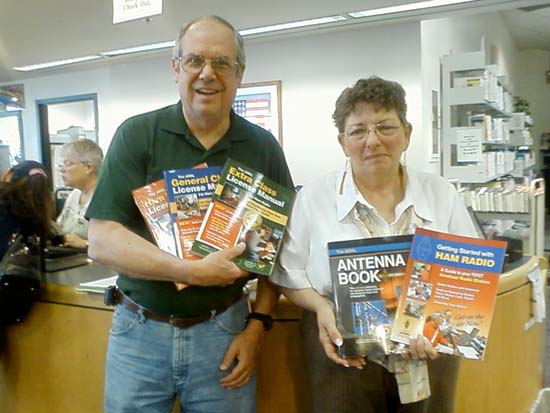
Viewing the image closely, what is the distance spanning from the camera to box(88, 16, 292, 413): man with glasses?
1274 millimetres

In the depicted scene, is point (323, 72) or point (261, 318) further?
point (323, 72)

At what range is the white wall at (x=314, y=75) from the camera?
4.46 metres

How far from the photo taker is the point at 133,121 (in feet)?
4.44

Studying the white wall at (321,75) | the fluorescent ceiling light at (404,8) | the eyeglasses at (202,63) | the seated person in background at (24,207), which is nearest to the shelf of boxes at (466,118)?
the white wall at (321,75)

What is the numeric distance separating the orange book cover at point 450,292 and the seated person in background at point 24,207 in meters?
1.54

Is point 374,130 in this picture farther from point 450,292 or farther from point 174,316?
point 174,316

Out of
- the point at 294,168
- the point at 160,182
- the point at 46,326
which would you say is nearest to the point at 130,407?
the point at 160,182

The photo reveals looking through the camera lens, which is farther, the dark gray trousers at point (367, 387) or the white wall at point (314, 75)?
the white wall at point (314, 75)

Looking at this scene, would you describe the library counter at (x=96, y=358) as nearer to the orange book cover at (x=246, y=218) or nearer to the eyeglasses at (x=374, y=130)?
the orange book cover at (x=246, y=218)

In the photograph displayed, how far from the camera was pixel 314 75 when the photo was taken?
490 centimetres

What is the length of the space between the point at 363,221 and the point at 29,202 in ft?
4.63

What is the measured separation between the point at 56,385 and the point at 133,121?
4.24 feet

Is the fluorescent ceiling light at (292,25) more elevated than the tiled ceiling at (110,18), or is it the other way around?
the tiled ceiling at (110,18)

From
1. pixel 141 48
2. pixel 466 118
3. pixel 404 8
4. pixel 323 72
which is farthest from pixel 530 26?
pixel 141 48
